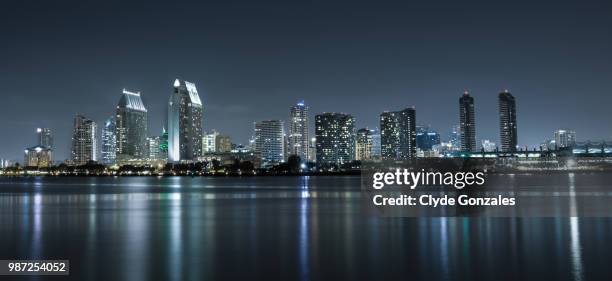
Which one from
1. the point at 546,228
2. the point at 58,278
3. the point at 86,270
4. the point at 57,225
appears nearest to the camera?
the point at 58,278

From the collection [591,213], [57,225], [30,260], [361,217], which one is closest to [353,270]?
[30,260]

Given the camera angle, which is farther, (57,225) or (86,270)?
(57,225)

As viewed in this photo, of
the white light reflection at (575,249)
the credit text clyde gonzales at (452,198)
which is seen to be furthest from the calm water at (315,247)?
the credit text clyde gonzales at (452,198)

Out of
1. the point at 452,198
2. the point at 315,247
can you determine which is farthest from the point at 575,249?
the point at 452,198

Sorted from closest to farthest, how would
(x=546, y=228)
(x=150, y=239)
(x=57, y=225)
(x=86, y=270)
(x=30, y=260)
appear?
A: (x=86, y=270)
(x=30, y=260)
(x=150, y=239)
(x=546, y=228)
(x=57, y=225)

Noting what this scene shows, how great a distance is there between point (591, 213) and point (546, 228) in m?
10.6

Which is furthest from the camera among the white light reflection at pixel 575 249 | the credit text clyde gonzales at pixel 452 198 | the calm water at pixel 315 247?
the credit text clyde gonzales at pixel 452 198

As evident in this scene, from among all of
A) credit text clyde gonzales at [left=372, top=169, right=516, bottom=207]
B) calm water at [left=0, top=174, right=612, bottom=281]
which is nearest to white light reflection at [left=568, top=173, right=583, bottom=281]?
calm water at [left=0, top=174, right=612, bottom=281]

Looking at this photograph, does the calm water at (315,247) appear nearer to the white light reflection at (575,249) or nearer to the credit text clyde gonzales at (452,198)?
→ the white light reflection at (575,249)

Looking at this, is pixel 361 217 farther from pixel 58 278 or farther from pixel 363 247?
pixel 58 278

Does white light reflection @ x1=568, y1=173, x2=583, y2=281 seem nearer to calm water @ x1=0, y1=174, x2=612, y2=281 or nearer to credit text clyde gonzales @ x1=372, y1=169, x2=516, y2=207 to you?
calm water @ x1=0, y1=174, x2=612, y2=281

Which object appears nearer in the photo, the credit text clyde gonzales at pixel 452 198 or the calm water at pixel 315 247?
the calm water at pixel 315 247

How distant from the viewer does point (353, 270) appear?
19250mm

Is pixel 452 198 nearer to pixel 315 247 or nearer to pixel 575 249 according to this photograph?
pixel 575 249
